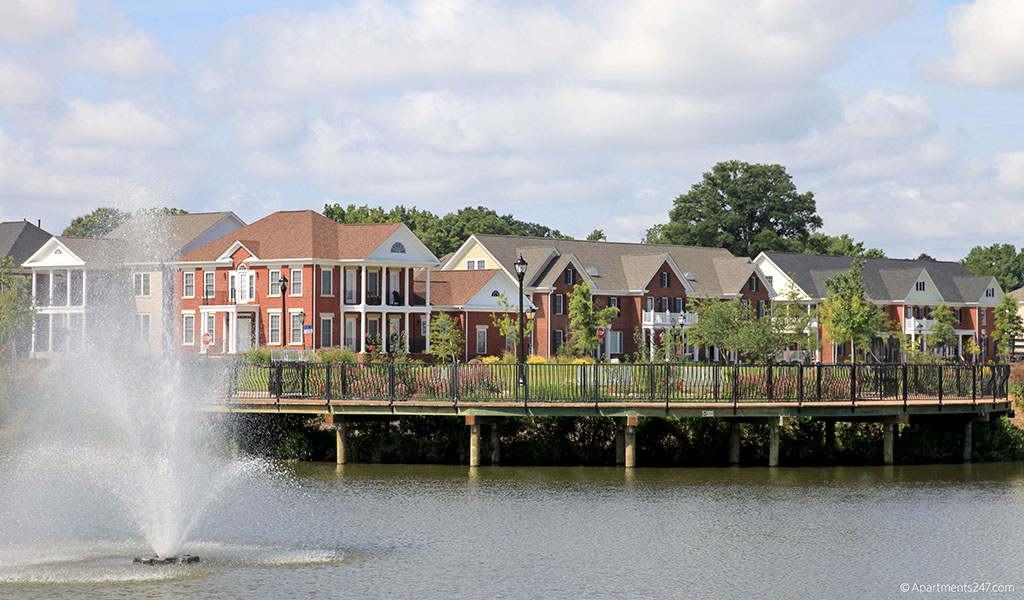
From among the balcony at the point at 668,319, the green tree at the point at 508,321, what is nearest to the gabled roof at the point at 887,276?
the balcony at the point at 668,319

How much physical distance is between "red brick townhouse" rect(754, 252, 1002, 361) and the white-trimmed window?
4516cm

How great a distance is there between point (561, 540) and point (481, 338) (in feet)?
158

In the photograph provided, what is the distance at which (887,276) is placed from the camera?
3952 inches

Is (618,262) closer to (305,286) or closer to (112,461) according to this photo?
(305,286)

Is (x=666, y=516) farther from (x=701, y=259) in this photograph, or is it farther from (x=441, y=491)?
(x=701, y=259)

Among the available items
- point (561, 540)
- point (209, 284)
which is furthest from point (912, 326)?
point (561, 540)

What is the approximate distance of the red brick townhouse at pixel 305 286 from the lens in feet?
213

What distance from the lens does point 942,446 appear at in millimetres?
39188

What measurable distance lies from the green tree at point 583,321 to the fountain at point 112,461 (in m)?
32.7

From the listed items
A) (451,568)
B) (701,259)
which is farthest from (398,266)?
(451,568)

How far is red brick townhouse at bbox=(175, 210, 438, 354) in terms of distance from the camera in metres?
65.0

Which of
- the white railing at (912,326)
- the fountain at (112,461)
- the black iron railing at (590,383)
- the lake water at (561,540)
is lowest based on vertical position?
the lake water at (561,540)

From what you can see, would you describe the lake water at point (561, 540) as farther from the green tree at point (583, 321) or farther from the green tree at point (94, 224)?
the green tree at point (94, 224)

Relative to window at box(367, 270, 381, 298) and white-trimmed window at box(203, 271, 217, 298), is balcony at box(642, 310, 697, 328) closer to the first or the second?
window at box(367, 270, 381, 298)
